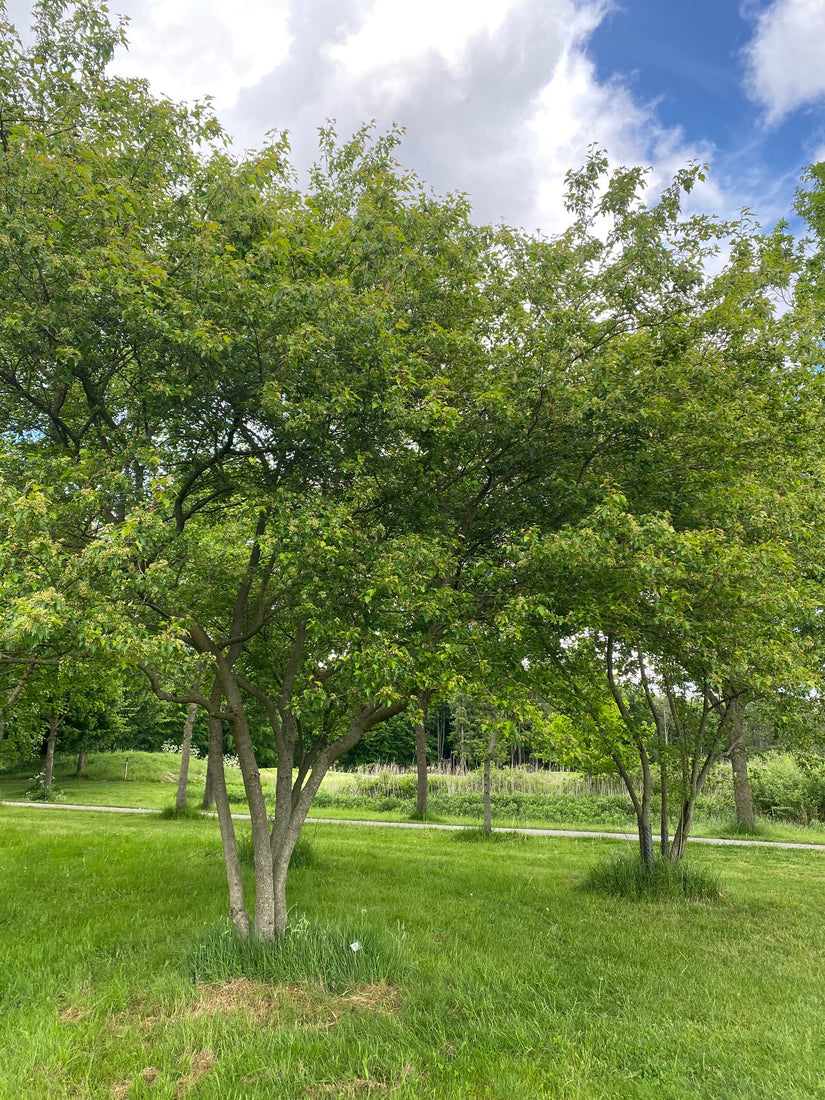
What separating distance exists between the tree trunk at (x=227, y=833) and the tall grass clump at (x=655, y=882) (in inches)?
230

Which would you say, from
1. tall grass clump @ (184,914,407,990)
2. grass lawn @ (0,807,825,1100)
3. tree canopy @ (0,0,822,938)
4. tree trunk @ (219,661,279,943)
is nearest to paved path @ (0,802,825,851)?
grass lawn @ (0,807,825,1100)

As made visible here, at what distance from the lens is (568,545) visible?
528 cm

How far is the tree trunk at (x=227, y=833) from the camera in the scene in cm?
654

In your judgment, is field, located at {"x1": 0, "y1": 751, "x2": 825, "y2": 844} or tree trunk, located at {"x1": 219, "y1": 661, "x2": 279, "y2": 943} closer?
tree trunk, located at {"x1": 219, "y1": 661, "x2": 279, "y2": 943}

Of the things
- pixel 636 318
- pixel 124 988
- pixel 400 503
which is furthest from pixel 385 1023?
pixel 636 318

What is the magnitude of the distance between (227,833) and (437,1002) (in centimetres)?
280

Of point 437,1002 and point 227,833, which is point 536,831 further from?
point 437,1002

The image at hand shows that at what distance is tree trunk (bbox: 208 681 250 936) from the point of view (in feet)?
21.5

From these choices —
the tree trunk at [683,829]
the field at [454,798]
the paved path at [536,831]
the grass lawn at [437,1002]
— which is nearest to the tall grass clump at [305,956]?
the grass lawn at [437,1002]

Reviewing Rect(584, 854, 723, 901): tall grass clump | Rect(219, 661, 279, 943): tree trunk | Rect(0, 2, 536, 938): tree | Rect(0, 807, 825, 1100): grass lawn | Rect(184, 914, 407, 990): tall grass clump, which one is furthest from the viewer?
Rect(584, 854, 723, 901): tall grass clump

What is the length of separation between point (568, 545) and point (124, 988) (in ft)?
18.0

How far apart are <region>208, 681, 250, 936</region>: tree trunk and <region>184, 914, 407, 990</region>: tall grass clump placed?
0.57ft

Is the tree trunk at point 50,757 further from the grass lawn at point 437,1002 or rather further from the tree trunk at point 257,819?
the tree trunk at point 257,819

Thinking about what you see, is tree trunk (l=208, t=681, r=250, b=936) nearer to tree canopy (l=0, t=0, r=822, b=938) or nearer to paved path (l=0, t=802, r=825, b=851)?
tree canopy (l=0, t=0, r=822, b=938)
